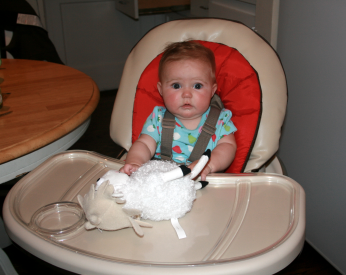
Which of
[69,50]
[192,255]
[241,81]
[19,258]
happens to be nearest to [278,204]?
[192,255]

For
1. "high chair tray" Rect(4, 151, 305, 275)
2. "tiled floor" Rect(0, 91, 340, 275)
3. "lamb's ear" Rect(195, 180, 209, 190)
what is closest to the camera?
"high chair tray" Rect(4, 151, 305, 275)

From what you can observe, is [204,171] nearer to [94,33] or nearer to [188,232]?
[188,232]

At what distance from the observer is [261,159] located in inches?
37.7

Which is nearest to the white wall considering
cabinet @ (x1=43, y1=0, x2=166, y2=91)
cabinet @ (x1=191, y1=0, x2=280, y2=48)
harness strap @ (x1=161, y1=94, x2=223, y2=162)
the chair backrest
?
cabinet @ (x1=191, y1=0, x2=280, y2=48)

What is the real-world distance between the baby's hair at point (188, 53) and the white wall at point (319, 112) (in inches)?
16.7

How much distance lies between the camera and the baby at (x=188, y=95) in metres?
0.95

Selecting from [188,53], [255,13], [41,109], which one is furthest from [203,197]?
[255,13]

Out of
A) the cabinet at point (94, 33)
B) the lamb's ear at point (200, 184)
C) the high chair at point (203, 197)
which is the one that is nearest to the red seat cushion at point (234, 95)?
the high chair at point (203, 197)

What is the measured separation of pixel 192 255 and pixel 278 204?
22cm

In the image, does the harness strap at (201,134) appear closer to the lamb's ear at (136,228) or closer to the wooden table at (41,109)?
the wooden table at (41,109)

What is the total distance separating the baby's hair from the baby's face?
0.04ft

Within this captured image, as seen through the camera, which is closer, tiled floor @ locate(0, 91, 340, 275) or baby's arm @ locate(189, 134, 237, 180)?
baby's arm @ locate(189, 134, 237, 180)

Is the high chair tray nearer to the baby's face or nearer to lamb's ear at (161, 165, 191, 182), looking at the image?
lamb's ear at (161, 165, 191, 182)

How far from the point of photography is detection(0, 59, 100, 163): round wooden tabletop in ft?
2.81
